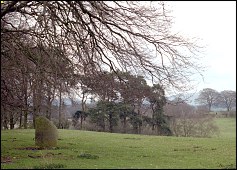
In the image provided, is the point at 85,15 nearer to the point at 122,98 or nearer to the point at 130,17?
the point at 130,17

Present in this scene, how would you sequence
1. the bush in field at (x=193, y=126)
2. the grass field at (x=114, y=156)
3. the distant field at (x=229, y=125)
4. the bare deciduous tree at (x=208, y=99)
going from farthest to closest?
the bush in field at (x=193, y=126) < the bare deciduous tree at (x=208, y=99) < the distant field at (x=229, y=125) < the grass field at (x=114, y=156)

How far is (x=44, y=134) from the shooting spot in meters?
21.9

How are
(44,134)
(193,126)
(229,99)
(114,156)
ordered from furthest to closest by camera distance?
(193,126) → (229,99) → (44,134) → (114,156)

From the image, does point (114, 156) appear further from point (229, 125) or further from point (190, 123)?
point (190, 123)

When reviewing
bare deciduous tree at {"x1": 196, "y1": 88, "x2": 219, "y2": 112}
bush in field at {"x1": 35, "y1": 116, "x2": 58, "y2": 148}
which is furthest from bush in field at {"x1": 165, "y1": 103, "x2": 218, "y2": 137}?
bush in field at {"x1": 35, "y1": 116, "x2": 58, "y2": 148}

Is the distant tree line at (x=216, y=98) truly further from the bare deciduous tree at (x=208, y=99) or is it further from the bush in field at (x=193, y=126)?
the bush in field at (x=193, y=126)

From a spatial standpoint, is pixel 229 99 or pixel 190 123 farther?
pixel 190 123

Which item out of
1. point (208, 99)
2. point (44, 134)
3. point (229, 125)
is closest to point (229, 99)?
point (229, 125)

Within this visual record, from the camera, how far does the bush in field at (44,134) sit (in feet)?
71.7

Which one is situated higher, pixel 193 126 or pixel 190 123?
pixel 190 123

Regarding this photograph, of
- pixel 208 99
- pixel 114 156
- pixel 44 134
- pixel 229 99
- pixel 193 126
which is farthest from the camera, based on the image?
pixel 193 126

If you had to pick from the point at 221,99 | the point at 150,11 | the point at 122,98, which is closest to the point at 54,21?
the point at 150,11

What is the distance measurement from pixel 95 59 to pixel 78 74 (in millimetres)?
1310

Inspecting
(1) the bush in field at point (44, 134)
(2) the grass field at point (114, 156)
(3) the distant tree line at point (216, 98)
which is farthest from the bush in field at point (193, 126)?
(1) the bush in field at point (44, 134)
